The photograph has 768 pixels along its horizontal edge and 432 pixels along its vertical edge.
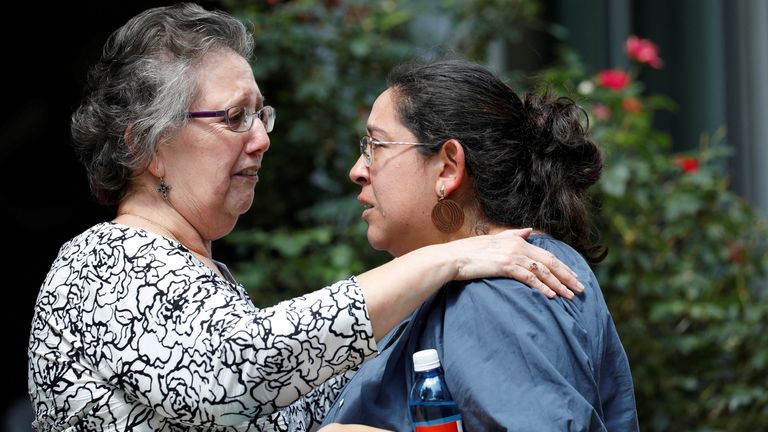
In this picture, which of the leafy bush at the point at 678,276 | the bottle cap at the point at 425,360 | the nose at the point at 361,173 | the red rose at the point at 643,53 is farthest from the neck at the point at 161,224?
the red rose at the point at 643,53

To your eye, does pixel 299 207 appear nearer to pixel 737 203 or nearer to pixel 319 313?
pixel 737 203

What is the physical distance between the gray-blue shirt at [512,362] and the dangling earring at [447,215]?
0.54ft

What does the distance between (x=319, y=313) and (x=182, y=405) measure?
305 mm

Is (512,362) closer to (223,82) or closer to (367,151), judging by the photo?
(367,151)

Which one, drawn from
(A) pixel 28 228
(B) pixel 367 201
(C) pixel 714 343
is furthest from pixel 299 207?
(B) pixel 367 201

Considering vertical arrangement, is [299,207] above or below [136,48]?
below

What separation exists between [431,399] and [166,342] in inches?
19.7

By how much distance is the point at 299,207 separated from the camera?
457 centimetres

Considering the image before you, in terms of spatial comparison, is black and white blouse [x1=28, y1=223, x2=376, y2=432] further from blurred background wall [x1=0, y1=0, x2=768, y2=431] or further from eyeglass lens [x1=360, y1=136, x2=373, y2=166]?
blurred background wall [x1=0, y1=0, x2=768, y2=431]

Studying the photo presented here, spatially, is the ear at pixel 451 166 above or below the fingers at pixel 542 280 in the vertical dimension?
above

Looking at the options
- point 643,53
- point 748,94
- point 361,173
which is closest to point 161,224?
point 361,173

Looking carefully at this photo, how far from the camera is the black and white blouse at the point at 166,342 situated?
5.68ft

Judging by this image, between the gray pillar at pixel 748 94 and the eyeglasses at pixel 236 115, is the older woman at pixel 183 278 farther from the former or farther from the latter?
the gray pillar at pixel 748 94

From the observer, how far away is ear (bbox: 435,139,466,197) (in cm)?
200
